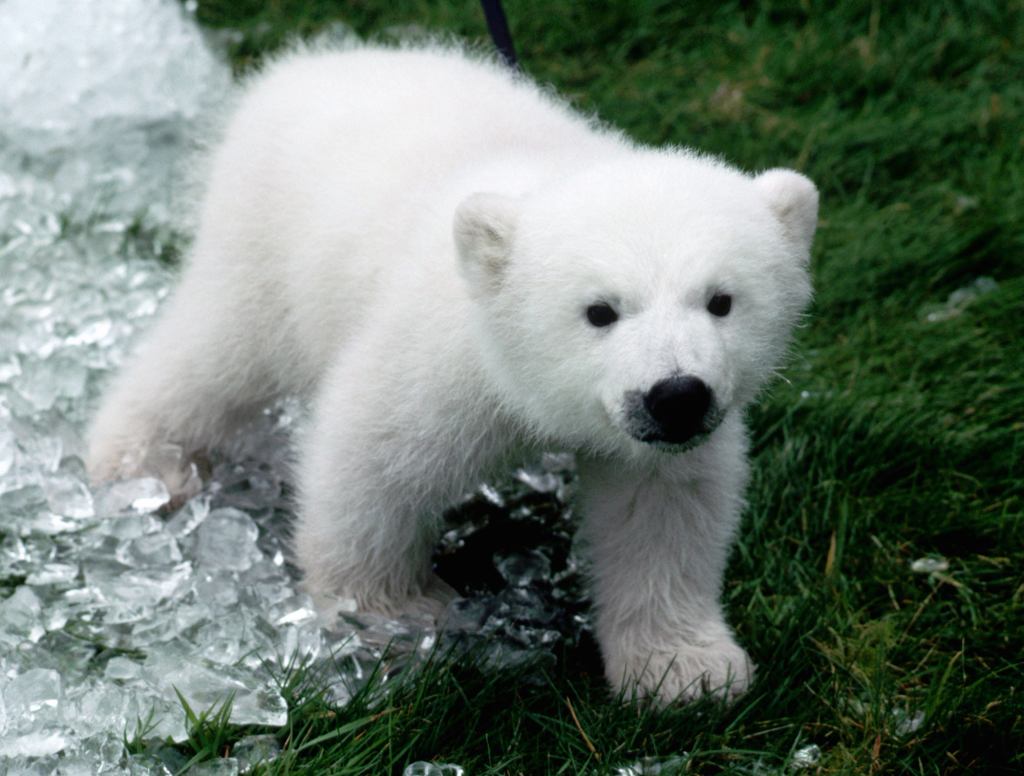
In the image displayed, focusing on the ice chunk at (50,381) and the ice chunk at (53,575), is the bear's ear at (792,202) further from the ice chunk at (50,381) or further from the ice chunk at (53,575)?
the ice chunk at (50,381)

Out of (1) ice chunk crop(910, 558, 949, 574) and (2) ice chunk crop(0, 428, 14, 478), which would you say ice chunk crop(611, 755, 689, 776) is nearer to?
(1) ice chunk crop(910, 558, 949, 574)

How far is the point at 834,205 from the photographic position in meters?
6.23

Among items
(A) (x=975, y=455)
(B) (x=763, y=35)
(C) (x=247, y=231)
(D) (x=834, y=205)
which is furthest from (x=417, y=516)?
(B) (x=763, y=35)

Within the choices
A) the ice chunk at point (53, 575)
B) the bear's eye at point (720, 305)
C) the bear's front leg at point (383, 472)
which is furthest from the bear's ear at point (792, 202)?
the ice chunk at point (53, 575)

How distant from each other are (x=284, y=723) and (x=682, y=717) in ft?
3.35

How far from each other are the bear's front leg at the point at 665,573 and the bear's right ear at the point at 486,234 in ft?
2.34

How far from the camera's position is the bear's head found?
3.07 metres

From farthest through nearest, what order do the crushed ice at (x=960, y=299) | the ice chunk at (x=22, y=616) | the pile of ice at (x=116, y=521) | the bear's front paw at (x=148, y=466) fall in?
the crushed ice at (x=960, y=299)
the bear's front paw at (x=148, y=466)
the ice chunk at (x=22, y=616)
the pile of ice at (x=116, y=521)

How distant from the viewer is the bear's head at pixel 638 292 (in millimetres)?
3074

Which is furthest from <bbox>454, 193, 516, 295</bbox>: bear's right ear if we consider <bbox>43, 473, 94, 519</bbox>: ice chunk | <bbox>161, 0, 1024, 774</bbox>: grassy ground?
<bbox>43, 473, 94, 519</bbox>: ice chunk

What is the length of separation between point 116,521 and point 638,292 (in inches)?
78.4

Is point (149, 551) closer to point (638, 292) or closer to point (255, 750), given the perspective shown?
point (255, 750)

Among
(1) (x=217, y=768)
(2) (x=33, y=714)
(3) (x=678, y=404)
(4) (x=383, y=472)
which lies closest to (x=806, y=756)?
(3) (x=678, y=404)

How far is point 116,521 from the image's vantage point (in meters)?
4.30
